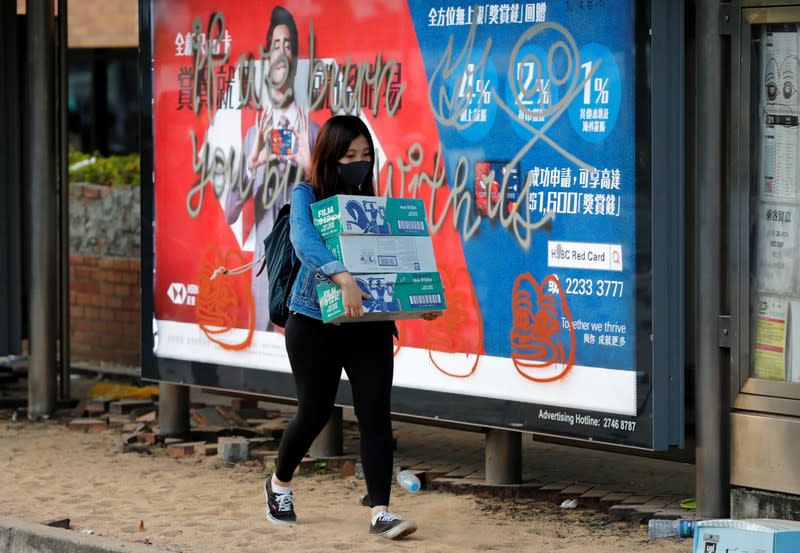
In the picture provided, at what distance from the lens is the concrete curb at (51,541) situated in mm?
6250

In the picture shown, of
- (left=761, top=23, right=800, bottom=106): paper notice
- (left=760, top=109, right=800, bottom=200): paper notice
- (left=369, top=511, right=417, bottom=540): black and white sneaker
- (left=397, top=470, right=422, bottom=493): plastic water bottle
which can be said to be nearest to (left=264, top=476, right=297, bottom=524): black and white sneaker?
(left=369, top=511, right=417, bottom=540): black and white sneaker

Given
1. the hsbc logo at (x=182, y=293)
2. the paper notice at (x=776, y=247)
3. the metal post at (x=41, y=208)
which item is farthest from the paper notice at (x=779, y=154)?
the metal post at (x=41, y=208)

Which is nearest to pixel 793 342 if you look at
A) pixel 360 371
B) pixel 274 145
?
pixel 360 371

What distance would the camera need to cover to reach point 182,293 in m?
8.63

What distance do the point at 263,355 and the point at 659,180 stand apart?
2697 millimetres

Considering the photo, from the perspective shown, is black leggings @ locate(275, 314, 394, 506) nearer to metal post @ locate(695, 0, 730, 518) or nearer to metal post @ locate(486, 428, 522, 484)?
metal post @ locate(486, 428, 522, 484)

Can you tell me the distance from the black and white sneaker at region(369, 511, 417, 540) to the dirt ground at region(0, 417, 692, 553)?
0.04 meters

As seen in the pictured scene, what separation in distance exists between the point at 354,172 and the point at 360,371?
817mm

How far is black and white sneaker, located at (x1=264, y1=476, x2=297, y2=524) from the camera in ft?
22.1

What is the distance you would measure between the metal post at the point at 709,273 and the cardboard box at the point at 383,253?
45.0 inches

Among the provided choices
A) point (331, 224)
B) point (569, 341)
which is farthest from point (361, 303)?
point (569, 341)

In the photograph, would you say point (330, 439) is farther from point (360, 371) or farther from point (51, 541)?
point (51, 541)

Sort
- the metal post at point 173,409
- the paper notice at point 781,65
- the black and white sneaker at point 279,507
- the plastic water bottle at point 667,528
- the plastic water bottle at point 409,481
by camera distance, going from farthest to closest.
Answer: the metal post at point 173,409 < the plastic water bottle at point 409,481 < the black and white sneaker at point 279,507 < the plastic water bottle at point 667,528 < the paper notice at point 781,65

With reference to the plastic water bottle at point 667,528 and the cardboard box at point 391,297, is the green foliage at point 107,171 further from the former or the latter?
the plastic water bottle at point 667,528
